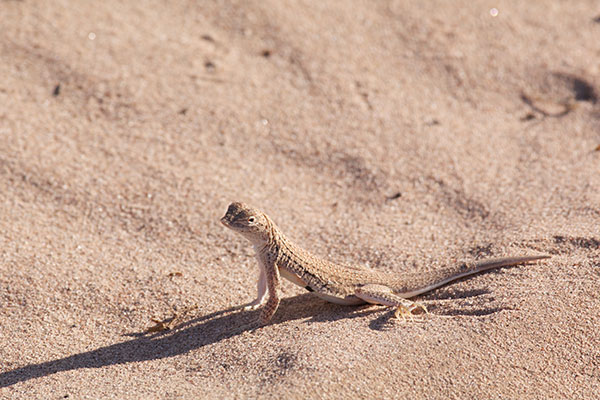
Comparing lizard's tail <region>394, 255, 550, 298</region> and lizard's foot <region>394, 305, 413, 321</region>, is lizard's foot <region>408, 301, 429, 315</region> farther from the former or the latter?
lizard's tail <region>394, 255, 550, 298</region>

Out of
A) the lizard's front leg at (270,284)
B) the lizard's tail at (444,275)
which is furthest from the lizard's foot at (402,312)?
the lizard's front leg at (270,284)

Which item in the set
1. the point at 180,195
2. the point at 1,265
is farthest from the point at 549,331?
the point at 1,265

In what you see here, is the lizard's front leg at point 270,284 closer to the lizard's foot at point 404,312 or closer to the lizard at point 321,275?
the lizard at point 321,275

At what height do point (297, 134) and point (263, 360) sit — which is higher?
point (297, 134)

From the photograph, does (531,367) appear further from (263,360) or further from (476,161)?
(476,161)

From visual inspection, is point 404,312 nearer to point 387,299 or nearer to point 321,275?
point 387,299

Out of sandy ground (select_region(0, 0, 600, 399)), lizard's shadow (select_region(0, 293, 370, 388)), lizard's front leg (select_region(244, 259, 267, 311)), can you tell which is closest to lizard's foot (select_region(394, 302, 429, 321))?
sandy ground (select_region(0, 0, 600, 399))

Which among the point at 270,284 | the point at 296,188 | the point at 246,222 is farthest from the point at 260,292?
the point at 296,188
